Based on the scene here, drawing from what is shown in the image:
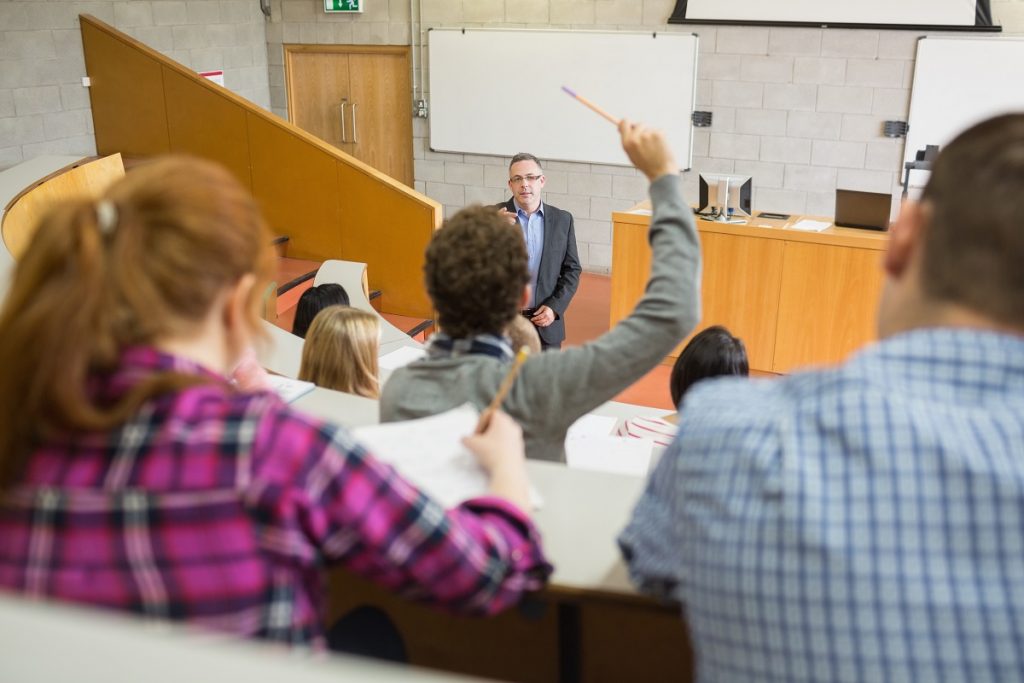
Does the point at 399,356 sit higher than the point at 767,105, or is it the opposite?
the point at 767,105

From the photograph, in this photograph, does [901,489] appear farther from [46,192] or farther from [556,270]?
[46,192]

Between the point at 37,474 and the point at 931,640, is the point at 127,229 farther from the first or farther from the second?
the point at 931,640

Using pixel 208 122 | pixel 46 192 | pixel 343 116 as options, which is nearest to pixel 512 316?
pixel 46 192

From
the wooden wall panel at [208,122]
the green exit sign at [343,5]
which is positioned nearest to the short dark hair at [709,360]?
the wooden wall panel at [208,122]

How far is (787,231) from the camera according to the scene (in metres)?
5.20

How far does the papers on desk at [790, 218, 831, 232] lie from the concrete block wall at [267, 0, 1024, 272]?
5.07 feet

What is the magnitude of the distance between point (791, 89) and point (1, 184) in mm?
5279

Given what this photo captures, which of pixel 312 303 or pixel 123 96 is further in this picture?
pixel 123 96

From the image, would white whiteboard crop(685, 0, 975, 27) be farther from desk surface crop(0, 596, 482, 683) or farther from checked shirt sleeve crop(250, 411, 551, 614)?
desk surface crop(0, 596, 482, 683)

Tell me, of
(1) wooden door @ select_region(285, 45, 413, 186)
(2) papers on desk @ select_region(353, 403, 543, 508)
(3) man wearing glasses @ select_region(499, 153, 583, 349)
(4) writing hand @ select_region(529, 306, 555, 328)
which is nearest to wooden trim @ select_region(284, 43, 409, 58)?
(1) wooden door @ select_region(285, 45, 413, 186)

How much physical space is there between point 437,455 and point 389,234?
545cm

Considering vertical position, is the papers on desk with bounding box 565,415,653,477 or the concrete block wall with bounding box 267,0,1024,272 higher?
the concrete block wall with bounding box 267,0,1024,272

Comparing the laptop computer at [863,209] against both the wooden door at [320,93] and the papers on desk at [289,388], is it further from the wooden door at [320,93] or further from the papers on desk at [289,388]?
the wooden door at [320,93]

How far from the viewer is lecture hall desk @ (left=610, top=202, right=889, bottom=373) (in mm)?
5094
